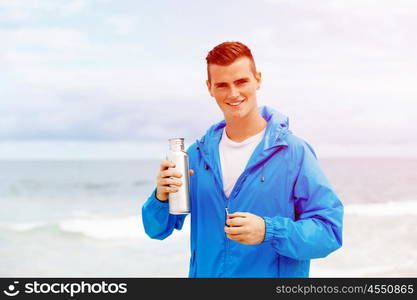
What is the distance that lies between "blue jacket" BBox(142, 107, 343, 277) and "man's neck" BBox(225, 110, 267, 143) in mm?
48

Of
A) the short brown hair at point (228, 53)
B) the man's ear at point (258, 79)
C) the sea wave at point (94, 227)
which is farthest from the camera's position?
the sea wave at point (94, 227)

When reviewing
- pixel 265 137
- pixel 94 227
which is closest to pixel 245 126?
pixel 265 137

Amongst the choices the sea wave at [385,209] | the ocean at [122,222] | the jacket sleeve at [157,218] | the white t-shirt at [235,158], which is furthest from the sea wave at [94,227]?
the white t-shirt at [235,158]

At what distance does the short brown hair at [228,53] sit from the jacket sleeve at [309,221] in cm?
46

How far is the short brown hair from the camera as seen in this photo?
224 cm

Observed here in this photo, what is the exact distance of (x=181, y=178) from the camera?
85.6 inches

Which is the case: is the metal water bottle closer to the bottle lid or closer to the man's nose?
the bottle lid

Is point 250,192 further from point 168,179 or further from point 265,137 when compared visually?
point 168,179

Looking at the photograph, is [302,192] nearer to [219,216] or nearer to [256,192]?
A: [256,192]

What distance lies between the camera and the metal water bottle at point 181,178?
217 centimetres

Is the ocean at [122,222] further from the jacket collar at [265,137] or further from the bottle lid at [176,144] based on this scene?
the bottle lid at [176,144]

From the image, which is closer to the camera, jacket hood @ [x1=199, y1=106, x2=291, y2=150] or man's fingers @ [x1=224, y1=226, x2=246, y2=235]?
man's fingers @ [x1=224, y1=226, x2=246, y2=235]

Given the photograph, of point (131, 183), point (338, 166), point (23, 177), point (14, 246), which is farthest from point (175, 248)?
point (338, 166)

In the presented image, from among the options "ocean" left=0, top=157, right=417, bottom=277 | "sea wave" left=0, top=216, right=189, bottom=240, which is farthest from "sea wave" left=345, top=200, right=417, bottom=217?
"sea wave" left=0, top=216, right=189, bottom=240
